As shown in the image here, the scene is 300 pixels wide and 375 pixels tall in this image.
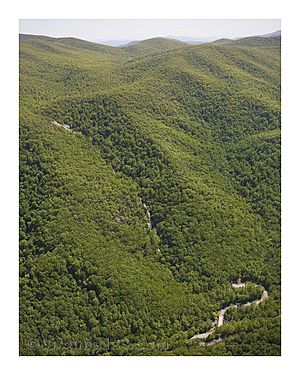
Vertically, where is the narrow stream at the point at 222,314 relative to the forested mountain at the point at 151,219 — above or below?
below

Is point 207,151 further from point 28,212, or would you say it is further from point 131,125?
point 28,212

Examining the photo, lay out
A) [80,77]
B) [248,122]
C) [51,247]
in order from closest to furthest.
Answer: [51,247] → [248,122] → [80,77]

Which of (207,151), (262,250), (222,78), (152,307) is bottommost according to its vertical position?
(152,307)

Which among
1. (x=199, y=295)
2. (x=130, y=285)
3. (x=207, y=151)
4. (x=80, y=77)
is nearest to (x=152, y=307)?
(x=130, y=285)

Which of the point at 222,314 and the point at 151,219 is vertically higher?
the point at 151,219

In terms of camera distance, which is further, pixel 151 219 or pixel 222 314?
pixel 151 219

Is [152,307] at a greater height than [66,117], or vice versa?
[66,117]

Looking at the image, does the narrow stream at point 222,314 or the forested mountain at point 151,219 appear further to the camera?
the narrow stream at point 222,314

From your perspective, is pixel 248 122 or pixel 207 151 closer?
pixel 207 151
